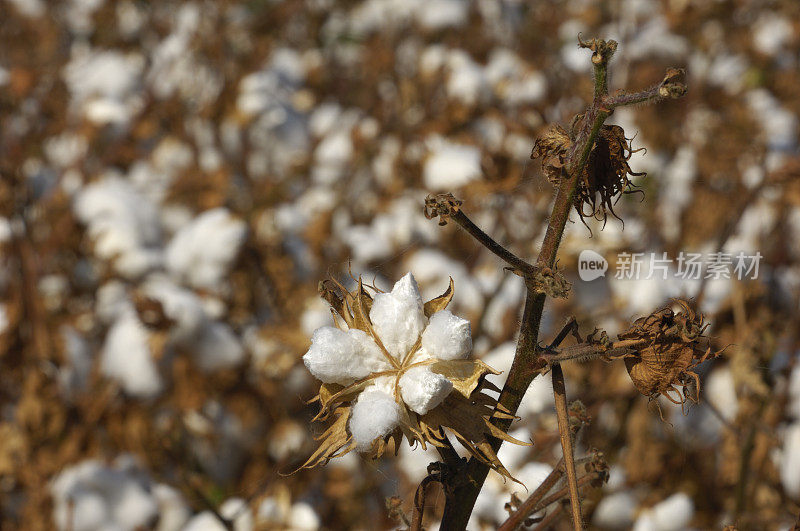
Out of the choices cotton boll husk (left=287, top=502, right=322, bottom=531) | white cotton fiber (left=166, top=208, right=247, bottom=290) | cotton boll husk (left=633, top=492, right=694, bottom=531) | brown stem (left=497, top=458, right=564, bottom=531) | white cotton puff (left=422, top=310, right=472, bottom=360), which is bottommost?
brown stem (left=497, top=458, right=564, bottom=531)

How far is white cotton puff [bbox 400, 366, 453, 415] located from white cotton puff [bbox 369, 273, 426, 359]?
26 mm

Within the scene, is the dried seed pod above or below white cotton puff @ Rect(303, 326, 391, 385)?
above

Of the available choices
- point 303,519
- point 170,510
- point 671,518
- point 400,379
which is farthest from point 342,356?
point 170,510

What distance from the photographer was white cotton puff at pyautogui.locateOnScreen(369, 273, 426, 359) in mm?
529

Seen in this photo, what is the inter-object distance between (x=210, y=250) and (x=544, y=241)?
136 centimetres

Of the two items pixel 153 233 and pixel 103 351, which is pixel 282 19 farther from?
pixel 103 351

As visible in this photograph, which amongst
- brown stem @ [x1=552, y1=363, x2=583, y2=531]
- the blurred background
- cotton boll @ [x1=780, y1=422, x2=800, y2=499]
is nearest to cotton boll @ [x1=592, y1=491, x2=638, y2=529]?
the blurred background

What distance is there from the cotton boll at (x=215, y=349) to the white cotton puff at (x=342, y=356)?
3.86 feet

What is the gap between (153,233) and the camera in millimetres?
1980

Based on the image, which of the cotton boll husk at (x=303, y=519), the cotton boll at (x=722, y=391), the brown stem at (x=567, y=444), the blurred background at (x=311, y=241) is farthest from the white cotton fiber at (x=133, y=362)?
the brown stem at (x=567, y=444)

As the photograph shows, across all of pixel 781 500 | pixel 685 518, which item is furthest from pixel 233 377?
pixel 781 500

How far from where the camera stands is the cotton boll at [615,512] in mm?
1246

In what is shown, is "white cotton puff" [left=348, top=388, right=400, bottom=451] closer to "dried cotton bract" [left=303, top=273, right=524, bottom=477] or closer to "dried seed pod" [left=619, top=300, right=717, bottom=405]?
"dried cotton bract" [left=303, top=273, right=524, bottom=477]

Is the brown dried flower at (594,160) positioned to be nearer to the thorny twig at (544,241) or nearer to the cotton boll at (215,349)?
the thorny twig at (544,241)
